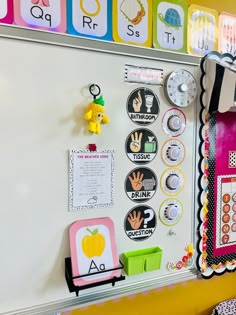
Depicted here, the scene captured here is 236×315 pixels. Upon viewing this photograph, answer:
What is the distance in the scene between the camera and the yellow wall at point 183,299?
0.95 meters

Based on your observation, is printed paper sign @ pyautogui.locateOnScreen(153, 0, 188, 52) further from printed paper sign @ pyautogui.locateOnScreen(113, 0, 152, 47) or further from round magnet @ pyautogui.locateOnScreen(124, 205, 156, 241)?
round magnet @ pyautogui.locateOnScreen(124, 205, 156, 241)

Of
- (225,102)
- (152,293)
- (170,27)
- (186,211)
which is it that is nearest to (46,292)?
(152,293)

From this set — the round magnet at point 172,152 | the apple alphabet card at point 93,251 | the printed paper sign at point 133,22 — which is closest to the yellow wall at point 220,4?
the printed paper sign at point 133,22

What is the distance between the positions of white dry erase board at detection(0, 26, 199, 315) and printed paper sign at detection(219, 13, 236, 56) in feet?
0.54

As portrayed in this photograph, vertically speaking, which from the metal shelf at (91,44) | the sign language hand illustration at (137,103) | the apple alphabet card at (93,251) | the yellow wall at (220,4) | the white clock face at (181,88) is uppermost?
the yellow wall at (220,4)

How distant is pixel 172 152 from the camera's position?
0.94 metres

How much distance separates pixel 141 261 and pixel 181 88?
2.04 feet

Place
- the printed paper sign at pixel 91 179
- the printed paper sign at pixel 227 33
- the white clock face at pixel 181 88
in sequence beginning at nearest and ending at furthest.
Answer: the printed paper sign at pixel 91 179 < the white clock face at pixel 181 88 < the printed paper sign at pixel 227 33

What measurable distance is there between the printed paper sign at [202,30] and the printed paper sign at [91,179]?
0.53 m

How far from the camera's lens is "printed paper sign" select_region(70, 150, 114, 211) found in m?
0.80

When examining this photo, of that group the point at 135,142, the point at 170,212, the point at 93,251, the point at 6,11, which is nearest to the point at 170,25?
the point at 135,142

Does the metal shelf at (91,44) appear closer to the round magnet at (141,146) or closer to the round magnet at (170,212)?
the round magnet at (141,146)

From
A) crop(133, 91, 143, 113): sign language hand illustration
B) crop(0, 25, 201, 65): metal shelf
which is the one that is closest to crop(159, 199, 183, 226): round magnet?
crop(133, 91, 143, 113): sign language hand illustration

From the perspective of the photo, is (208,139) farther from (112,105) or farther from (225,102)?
(112,105)
